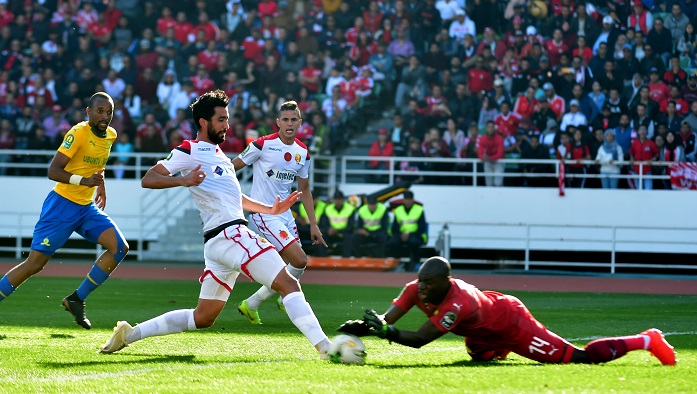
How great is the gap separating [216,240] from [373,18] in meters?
19.0

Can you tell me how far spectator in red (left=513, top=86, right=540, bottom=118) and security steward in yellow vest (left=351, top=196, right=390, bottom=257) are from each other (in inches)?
152

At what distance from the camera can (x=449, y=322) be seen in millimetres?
7465

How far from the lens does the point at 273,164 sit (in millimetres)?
12234

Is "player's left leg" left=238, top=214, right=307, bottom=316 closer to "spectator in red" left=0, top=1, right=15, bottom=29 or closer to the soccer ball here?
the soccer ball

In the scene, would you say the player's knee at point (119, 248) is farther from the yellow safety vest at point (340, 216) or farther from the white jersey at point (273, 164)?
the yellow safety vest at point (340, 216)

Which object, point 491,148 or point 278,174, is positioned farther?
point 491,148

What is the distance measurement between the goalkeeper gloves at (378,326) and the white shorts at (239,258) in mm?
955

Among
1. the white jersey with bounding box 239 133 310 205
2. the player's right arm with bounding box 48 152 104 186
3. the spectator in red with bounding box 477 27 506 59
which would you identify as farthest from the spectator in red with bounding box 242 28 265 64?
the player's right arm with bounding box 48 152 104 186

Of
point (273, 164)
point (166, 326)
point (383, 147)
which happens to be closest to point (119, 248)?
point (273, 164)

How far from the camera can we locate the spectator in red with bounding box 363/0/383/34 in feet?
86.6

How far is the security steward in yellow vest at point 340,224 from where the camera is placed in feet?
73.5

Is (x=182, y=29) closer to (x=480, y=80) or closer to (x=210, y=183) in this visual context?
(x=480, y=80)

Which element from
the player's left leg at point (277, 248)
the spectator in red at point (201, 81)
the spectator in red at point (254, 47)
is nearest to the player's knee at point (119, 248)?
the player's left leg at point (277, 248)

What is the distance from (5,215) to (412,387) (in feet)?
67.5
